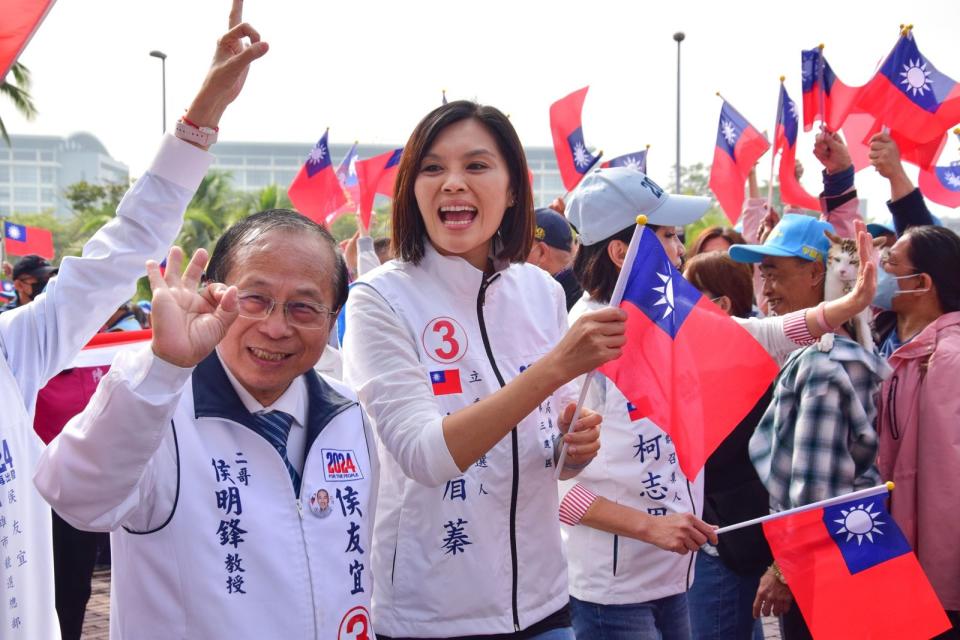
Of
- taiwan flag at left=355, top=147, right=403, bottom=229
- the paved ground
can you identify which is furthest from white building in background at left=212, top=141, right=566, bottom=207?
the paved ground

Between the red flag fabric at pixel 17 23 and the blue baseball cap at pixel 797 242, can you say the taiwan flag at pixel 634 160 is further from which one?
the red flag fabric at pixel 17 23

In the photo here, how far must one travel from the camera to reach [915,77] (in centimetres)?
549

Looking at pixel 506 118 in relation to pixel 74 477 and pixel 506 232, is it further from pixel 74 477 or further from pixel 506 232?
pixel 74 477

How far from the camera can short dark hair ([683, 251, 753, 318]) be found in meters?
4.51

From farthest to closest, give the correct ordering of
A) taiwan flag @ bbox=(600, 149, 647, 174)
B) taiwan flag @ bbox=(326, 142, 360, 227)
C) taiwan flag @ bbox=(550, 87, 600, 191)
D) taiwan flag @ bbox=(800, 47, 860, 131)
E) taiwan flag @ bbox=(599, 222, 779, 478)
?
1. taiwan flag @ bbox=(326, 142, 360, 227)
2. taiwan flag @ bbox=(550, 87, 600, 191)
3. taiwan flag @ bbox=(600, 149, 647, 174)
4. taiwan flag @ bbox=(800, 47, 860, 131)
5. taiwan flag @ bbox=(599, 222, 779, 478)

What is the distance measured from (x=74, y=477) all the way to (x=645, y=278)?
4.57 feet

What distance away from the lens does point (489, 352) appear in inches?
94.3

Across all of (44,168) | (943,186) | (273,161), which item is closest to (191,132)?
(943,186)

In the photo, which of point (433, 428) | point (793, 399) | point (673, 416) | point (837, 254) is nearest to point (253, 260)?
point (433, 428)

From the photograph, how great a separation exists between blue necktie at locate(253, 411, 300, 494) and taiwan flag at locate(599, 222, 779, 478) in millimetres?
866

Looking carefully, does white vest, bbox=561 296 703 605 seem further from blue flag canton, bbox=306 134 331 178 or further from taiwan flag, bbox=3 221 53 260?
taiwan flag, bbox=3 221 53 260

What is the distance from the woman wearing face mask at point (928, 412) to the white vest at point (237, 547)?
2.31m

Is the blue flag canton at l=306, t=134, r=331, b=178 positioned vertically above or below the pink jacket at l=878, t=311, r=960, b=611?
above

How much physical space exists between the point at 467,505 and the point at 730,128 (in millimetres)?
6990
